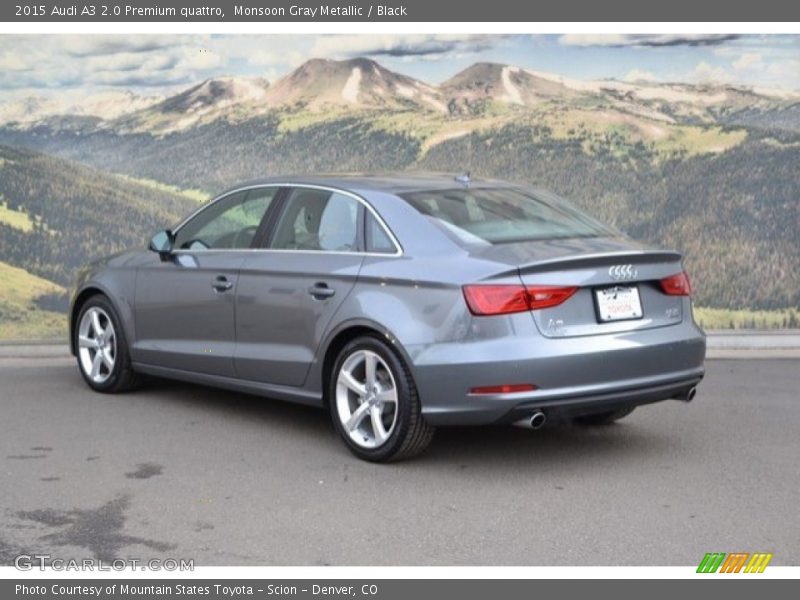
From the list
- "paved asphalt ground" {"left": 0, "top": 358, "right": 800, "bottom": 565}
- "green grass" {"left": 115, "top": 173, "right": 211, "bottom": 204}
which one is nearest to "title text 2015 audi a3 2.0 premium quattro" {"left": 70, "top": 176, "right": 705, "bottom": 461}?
"paved asphalt ground" {"left": 0, "top": 358, "right": 800, "bottom": 565}

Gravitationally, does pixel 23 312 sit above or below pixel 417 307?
below

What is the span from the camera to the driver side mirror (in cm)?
891

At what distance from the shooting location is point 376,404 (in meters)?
7.32

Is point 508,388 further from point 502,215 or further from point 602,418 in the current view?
point 602,418

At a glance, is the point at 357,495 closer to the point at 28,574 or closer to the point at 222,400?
the point at 28,574

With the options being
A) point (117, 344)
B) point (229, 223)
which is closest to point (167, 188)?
point (117, 344)

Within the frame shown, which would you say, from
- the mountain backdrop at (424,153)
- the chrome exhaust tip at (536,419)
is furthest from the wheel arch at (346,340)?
the mountain backdrop at (424,153)

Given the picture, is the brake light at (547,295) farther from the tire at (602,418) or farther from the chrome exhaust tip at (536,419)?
the tire at (602,418)

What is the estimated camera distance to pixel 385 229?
7520 mm

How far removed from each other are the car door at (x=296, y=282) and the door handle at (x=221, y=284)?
0.12 meters

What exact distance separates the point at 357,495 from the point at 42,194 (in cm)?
688

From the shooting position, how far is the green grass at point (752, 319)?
40.0 ft

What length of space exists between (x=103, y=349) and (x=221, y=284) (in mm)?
1536

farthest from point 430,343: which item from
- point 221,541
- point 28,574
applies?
point 28,574
